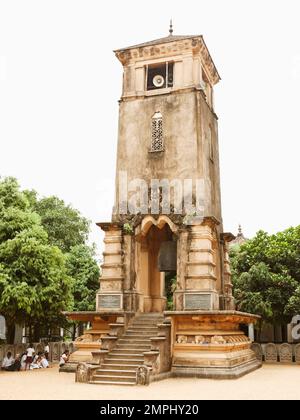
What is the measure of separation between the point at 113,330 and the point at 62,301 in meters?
6.43

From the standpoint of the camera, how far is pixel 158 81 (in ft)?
70.7

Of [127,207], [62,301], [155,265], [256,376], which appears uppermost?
[127,207]

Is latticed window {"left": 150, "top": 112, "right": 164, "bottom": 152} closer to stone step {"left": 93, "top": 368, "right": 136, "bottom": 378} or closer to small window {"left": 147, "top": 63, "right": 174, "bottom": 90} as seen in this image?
small window {"left": 147, "top": 63, "right": 174, "bottom": 90}

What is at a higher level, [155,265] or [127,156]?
[127,156]

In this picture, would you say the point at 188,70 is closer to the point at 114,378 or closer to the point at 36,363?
the point at 114,378

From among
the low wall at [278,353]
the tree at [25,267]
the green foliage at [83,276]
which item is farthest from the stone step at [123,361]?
the green foliage at [83,276]

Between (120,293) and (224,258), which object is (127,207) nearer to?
(120,293)

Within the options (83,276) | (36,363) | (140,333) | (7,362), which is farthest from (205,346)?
(83,276)

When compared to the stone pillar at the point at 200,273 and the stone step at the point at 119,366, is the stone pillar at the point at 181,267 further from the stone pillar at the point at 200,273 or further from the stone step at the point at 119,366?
the stone step at the point at 119,366

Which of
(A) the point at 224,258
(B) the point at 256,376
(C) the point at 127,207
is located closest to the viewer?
(B) the point at 256,376

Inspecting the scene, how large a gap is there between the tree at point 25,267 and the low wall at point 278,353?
30.5ft

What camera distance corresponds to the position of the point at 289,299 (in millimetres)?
24688
